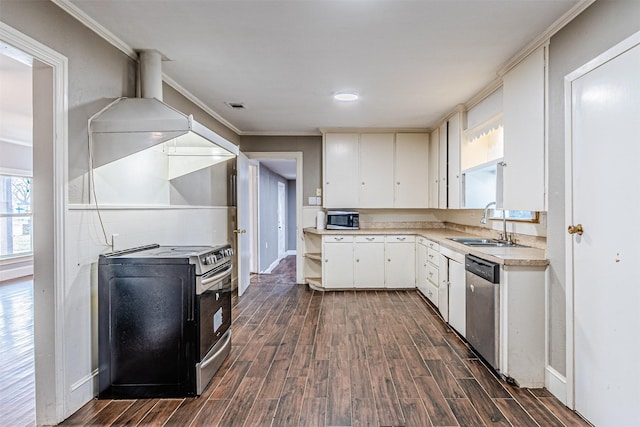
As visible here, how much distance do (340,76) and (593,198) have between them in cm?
207

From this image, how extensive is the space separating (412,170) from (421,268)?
1505 mm

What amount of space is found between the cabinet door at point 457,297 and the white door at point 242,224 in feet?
8.85

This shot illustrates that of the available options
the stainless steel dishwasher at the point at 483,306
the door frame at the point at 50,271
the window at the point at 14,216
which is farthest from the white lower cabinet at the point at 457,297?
the window at the point at 14,216

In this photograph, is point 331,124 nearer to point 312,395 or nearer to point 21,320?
point 312,395

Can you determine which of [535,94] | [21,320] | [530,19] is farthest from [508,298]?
[21,320]

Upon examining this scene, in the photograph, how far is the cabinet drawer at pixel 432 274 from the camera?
12.7ft

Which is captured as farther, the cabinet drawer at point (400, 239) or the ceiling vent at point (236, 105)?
the cabinet drawer at point (400, 239)

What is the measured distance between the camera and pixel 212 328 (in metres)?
2.36

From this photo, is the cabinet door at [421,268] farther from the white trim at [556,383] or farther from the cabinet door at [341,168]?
the white trim at [556,383]

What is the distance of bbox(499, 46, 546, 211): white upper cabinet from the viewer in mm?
2352

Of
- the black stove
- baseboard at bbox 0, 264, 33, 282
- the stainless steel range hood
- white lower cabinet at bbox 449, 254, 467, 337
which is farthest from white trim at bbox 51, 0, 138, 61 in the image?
baseboard at bbox 0, 264, 33, 282

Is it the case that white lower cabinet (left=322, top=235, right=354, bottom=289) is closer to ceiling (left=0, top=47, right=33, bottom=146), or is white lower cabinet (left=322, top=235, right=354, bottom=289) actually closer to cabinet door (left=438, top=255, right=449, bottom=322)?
cabinet door (left=438, top=255, right=449, bottom=322)

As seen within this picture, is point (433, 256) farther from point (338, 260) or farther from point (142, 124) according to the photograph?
point (142, 124)

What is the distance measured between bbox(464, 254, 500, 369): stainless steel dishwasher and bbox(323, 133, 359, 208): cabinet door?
2496 millimetres
